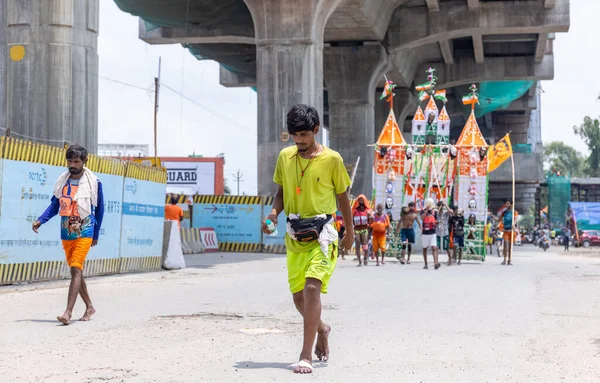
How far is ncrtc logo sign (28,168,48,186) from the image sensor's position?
1480cm

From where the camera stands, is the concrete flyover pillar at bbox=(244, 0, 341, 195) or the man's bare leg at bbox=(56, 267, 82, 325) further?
the concrete flyover pillar at bbox=(244, 0, 341, 195)

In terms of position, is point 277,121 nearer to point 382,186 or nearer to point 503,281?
point 382,186

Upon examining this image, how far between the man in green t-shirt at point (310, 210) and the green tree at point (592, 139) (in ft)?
358

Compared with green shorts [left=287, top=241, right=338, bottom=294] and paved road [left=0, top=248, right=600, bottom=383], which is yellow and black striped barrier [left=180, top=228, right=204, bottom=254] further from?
green shorts [left=287, top=241, right=338, bottom=294]

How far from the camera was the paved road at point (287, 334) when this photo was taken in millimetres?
6473

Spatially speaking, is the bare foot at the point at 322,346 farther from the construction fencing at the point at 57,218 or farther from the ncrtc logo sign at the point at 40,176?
the ncrtc logo sign at the point at 40,176

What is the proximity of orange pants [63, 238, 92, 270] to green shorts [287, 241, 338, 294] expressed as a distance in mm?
3227

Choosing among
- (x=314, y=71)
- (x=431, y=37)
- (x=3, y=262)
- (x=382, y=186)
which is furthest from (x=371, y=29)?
(x=3, y=262)

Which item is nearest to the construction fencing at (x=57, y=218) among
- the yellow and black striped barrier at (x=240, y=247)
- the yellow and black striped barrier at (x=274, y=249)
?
the yellow and black striped barrier at (x=274, y=249)

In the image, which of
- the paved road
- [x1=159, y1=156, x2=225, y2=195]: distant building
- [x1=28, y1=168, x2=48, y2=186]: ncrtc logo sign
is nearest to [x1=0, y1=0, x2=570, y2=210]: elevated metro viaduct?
[x1=28, y1=168, x2=48, y2=186]: ncrtc logo sign

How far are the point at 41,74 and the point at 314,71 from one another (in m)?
11.9

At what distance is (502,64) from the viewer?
166ft

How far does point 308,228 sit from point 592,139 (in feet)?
366

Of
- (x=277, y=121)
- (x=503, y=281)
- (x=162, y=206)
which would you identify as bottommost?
(x=503, y=281)
